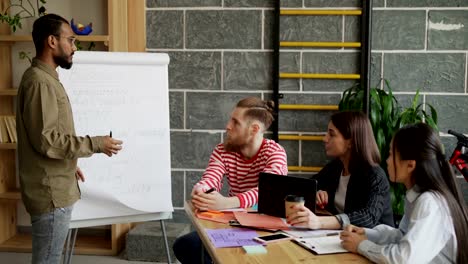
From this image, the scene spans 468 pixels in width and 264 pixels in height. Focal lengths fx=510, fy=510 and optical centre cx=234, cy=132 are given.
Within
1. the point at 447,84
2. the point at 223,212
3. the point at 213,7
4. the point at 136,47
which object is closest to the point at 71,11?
the point at 136,47

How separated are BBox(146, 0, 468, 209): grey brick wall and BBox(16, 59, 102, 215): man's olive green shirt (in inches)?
64.7

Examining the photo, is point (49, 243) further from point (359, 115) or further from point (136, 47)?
point (136, 47)

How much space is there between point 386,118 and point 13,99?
2.99 m

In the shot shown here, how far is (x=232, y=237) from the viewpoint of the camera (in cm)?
185

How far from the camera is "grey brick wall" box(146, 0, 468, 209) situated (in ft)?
12.6

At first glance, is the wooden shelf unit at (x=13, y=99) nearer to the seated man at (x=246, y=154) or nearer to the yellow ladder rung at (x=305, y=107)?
the yellow ladder rung at (x=305, y=107)

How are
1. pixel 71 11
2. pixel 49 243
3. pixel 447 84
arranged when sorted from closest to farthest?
pixel 49 243 < pixel 447 84 < pixel 71 11

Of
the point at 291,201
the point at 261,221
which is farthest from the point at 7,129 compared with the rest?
the point at 291,201

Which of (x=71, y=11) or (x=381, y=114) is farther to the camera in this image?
(x=71, y=11)

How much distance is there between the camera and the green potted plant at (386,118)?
353cm

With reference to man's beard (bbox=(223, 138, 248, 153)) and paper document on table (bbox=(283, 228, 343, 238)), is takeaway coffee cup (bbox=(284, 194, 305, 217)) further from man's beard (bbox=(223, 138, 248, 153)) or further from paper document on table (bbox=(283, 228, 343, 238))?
man's beard (bbox=(223, 138, 248, 153))

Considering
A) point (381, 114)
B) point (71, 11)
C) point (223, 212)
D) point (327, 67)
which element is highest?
point (71, 11)

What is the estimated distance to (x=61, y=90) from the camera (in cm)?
244

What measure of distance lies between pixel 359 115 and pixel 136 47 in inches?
89.7
